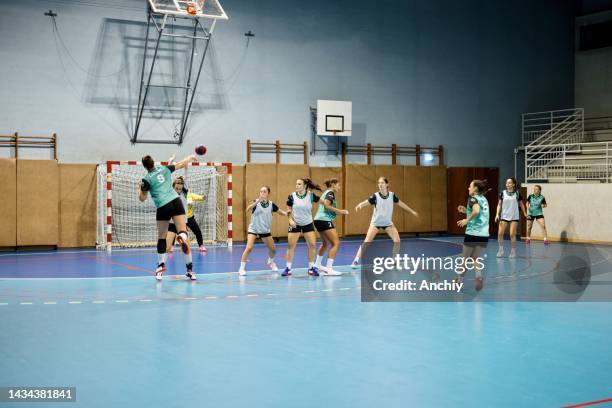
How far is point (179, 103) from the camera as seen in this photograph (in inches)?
824

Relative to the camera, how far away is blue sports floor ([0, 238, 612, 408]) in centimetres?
544

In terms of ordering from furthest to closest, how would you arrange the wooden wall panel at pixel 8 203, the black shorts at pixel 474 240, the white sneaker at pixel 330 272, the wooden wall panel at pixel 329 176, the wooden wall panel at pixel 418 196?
the wooden wall panel at pixel 418 196
the wooden wall panel at pixel 329 176
the wooden wall panel at pixel 8 203
the white sneaker at pixel 330 272
the black shorts at pixel 474 240

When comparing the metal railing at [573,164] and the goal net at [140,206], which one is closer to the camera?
the goal net at [140,206]

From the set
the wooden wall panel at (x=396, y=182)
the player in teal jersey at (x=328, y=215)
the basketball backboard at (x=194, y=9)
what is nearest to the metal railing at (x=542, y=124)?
the wooden wall panel at (x=396, y=182)

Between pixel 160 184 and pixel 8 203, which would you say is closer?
pixel 160 184

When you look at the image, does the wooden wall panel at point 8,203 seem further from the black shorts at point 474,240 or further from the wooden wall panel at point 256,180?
the black shorts at point 474,240

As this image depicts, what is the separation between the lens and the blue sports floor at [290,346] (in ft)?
17.8

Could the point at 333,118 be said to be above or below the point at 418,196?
above

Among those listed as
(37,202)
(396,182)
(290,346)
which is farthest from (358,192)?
(290,346)

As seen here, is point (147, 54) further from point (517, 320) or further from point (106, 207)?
point (517, 320)

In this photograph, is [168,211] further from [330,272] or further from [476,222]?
[476,222]

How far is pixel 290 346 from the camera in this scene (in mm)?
7043

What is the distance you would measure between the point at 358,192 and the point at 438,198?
3630mm

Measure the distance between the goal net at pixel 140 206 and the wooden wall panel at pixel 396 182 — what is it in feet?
19.8
